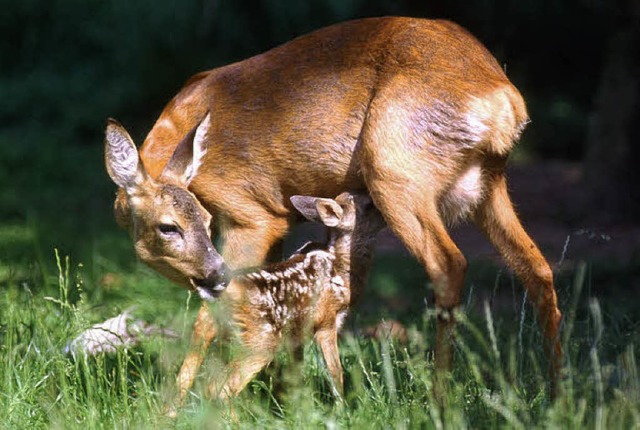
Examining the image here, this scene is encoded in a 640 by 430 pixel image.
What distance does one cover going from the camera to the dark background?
9.61 meters

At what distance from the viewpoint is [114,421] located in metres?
4.83

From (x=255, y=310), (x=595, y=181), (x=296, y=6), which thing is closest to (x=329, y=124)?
(x=255, y=310)

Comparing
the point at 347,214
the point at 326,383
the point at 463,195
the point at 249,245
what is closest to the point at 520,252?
the point at 463,195

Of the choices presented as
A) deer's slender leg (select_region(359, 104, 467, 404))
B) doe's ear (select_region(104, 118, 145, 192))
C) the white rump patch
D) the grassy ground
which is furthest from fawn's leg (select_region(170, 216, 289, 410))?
the white rump patch

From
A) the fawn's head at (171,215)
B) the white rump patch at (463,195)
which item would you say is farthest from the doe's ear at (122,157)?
the white rump patch at (463,195)

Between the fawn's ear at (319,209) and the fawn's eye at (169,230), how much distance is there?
57 centimetres

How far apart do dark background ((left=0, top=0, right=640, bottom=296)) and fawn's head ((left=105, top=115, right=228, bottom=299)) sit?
123 cm

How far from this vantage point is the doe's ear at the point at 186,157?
20.2ft

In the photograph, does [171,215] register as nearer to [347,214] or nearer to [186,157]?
[186,157]

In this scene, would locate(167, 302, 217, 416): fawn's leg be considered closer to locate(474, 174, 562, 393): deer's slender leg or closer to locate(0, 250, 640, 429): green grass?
locate(0, 250, 640, 429): green grass

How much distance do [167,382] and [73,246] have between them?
353 centimetres

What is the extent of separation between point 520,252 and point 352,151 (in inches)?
39.5

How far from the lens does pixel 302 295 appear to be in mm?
5715

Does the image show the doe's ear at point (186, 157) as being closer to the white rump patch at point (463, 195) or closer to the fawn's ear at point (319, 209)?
the fawn's ear at point (319, 209)
